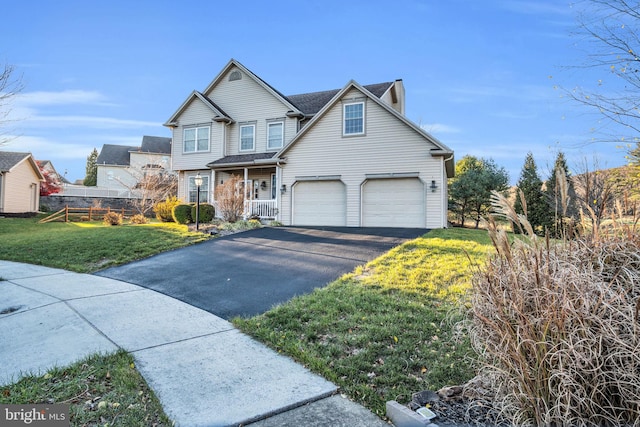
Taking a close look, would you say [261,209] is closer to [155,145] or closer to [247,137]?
[247,137]

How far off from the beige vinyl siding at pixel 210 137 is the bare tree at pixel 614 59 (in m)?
18.0

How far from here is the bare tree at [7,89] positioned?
1069 cm

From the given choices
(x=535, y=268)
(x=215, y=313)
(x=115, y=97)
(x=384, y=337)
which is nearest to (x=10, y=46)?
(x=115, y=97)

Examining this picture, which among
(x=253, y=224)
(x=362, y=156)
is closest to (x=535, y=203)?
(x=362, y=156)

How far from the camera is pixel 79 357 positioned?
3.69 metres

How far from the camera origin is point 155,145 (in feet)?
134

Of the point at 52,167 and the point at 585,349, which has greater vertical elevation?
the point at 52,167

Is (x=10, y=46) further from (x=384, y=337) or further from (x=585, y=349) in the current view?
(x=585, y=349)

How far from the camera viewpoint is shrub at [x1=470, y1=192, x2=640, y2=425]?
199 cm

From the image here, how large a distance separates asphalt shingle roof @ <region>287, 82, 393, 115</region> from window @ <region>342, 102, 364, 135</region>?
3.34m

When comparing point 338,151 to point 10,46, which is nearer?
point 10,46

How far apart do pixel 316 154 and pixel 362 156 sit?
2322 mm

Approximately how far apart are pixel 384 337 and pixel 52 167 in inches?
1816

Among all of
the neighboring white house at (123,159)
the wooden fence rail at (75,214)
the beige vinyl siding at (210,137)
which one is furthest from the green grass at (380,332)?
the neighboring white house at (123,159)
